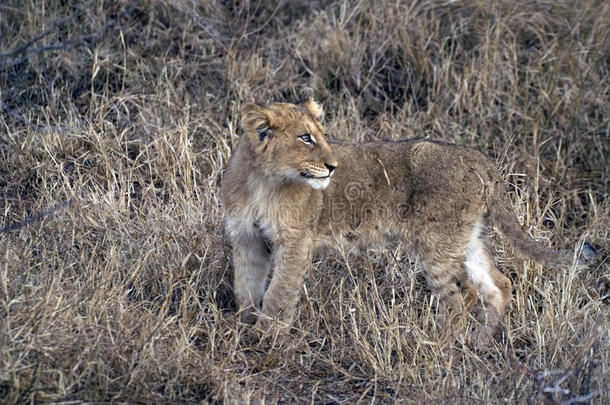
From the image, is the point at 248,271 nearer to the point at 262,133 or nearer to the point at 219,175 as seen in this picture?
the point at 262,133

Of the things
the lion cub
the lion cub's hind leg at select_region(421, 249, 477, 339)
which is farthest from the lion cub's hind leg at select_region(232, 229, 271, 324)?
the lion cub's hind leg at select_region(421, 249, 477, 339)

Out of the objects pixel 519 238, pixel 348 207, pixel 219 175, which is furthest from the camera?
pixel 219 175

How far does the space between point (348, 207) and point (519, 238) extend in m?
1.12

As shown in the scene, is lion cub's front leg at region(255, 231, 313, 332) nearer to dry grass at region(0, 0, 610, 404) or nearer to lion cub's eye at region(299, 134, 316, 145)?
dry grass at region(0, 0, 610, 404)

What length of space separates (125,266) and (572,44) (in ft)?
16.2

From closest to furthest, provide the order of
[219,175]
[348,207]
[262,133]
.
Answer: [262,133] → [348,207] → [219,175]

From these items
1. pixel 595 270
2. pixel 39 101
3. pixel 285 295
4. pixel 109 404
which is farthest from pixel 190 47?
pixel 109 404

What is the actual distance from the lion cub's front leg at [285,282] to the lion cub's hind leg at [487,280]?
114 centimetres

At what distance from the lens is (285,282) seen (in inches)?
206

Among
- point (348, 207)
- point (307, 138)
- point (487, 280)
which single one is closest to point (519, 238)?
point (487, 280)

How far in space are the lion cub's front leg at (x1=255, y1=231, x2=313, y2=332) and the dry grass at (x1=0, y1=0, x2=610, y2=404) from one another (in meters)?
0.19

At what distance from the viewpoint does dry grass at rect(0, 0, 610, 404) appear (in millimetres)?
4477

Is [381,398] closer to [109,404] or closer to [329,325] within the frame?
[329,325]

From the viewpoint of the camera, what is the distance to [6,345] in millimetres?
4051
